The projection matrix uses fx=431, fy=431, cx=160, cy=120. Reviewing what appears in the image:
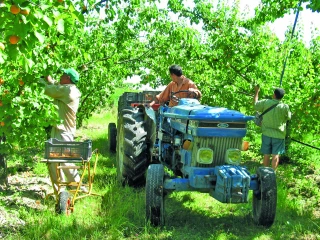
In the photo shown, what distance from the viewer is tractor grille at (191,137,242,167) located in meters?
4.73

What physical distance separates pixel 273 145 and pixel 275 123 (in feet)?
1.26

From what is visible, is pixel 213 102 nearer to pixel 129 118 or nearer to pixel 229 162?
pixel 129 118

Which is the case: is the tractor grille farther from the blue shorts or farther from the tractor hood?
the blue shorts

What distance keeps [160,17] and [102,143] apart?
10.6 ft

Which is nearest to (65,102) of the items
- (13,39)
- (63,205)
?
(63,205)

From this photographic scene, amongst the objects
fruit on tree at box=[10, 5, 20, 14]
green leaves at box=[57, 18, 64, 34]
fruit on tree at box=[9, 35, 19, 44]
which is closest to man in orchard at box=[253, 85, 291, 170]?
green leaves at box=[57, 18, 64, 34]

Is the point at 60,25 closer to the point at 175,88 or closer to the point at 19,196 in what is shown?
the point at 19,196

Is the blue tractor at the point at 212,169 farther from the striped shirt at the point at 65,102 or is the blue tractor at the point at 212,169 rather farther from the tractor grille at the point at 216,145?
the striped shirt at the point at 65,102

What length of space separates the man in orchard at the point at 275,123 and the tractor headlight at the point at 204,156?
9.17 ft

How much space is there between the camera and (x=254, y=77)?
816 cm

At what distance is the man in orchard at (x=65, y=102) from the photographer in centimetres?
567

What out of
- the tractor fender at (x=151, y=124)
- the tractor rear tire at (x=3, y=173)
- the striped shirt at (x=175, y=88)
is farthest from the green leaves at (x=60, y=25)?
the tractor rear tire at (x=3, y=173)

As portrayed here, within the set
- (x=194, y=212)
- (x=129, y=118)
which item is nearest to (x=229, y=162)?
(x=194, y=212)

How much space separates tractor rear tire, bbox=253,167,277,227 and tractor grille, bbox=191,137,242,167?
442 mm
